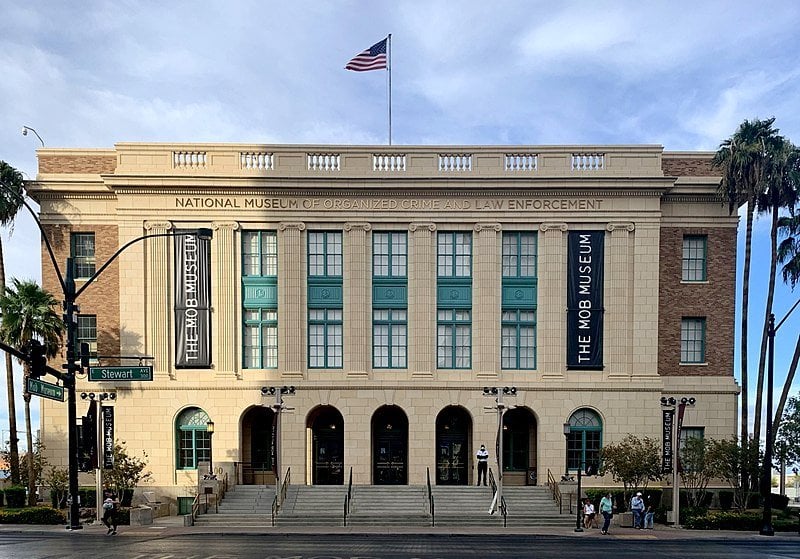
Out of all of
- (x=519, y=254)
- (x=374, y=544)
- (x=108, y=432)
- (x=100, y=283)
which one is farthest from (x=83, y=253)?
(x=519, y=254)

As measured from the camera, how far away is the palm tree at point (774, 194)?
30.2 metres

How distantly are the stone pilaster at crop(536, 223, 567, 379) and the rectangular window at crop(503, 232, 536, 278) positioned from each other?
0.50 m

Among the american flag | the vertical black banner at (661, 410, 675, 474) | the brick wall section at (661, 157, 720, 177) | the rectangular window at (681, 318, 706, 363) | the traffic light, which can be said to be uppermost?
the american flag

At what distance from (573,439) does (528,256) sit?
9.89 meters

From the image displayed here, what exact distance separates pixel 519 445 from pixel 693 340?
10928mm

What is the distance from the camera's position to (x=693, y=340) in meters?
32.2

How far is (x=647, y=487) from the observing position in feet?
98.7

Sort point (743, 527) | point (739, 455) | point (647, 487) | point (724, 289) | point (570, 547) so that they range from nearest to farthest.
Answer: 1. point (570, 547)
2. point (743, 527)
3. point (739, 455)
4. point (647, 487)
5. point (724, 289)

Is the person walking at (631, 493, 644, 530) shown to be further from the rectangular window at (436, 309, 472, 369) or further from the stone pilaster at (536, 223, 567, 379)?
the rectangular window at (436, 309, 472, 369)

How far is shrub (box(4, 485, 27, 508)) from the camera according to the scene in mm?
28406

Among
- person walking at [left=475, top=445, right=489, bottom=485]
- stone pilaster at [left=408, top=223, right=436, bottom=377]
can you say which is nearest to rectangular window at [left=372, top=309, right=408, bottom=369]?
stone pilaster at [left=408, top=223, right=436, bottom=377]

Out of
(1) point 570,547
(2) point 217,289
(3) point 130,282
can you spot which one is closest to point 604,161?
(1) point 570,547

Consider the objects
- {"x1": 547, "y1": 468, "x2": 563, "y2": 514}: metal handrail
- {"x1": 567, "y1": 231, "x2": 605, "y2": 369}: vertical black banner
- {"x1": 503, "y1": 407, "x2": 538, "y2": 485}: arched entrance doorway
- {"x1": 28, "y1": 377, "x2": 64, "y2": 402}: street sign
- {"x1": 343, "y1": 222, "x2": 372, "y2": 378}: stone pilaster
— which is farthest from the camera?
{"x1": 503, "y1": 407, "x2": 538, "y2": 485}: arched entrance doorway

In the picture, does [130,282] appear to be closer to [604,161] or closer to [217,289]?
[217,289]
